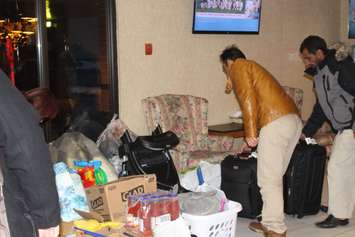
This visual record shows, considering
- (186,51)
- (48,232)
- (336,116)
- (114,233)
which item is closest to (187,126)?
(186,51)

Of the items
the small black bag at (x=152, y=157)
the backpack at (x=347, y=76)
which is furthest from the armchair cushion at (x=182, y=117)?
the backpack at (x=347, y=76)

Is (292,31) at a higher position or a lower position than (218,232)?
higher

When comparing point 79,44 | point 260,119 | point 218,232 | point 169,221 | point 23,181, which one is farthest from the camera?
point 79,44

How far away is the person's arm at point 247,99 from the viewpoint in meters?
3.58

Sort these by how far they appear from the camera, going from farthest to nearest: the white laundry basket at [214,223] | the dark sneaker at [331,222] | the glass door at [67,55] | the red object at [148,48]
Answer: the red object at [148,48] → the glass door at [67,55] → the dark sneaker at [331,222] → the white laundry basket at [214,223]

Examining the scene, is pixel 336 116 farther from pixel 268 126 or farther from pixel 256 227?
pixel 256 227

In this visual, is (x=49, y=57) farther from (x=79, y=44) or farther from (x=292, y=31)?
(x=292, y=31)

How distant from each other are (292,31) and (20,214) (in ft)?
17.7

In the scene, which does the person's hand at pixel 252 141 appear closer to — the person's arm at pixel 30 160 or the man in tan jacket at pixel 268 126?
the man in tan jacket at pixel 268 126

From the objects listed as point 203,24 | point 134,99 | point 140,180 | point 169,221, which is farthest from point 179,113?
point 169,221

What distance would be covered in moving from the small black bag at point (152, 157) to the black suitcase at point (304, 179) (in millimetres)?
918

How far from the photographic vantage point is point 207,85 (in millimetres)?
5527

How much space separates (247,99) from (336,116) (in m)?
0.78

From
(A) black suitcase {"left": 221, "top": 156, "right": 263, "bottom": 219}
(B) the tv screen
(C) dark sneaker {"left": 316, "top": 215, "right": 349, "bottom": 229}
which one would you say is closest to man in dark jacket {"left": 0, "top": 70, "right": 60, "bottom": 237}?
(A) black suitcase {"left": 221, "top": 156, "right": 263, "bottom": 219}
